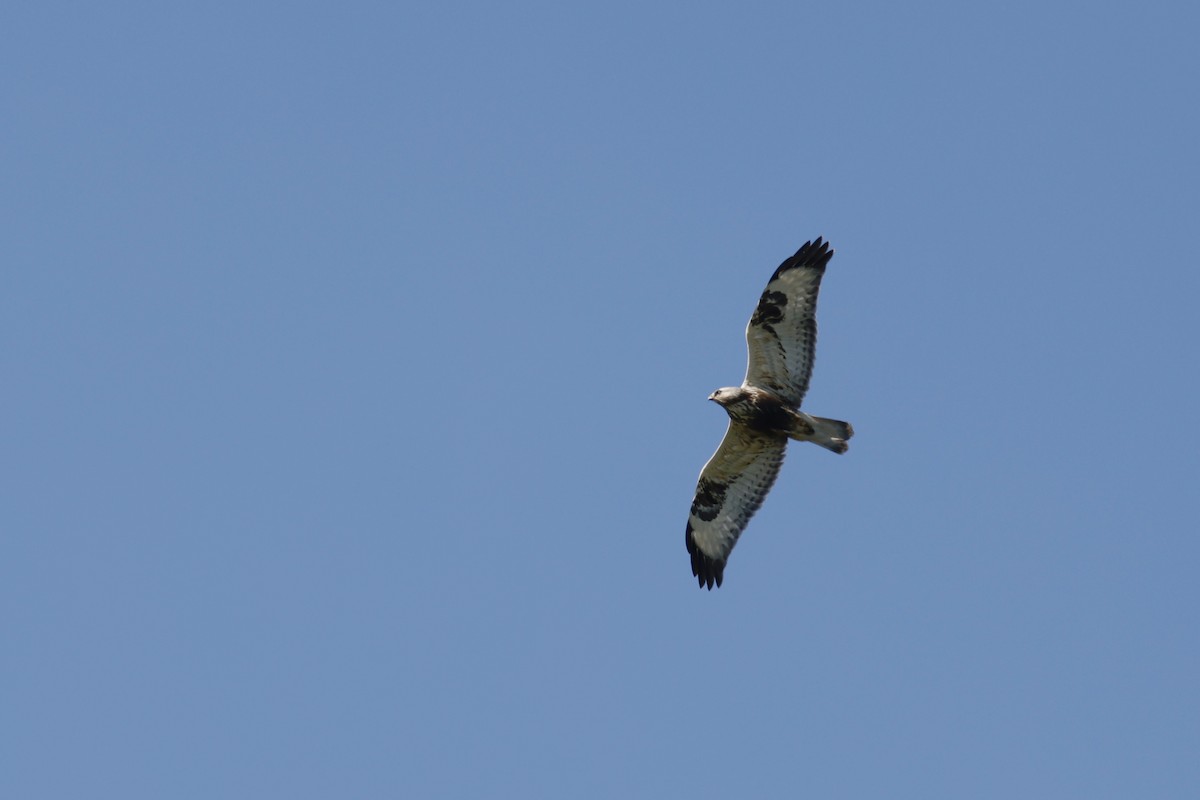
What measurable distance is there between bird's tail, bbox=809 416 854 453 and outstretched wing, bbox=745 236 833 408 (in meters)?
0.34

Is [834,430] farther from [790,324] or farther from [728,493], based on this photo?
[728,493]

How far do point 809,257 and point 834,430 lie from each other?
2.05 meters

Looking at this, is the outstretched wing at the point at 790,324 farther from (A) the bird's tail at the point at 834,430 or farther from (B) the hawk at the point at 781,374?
(A) the bird's tail at the point at 834,430

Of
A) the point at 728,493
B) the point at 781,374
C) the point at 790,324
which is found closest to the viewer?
the point at 790,324

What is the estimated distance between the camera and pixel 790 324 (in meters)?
18.2

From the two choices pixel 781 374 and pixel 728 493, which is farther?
pixel 728 493

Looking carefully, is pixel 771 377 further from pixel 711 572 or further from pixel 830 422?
pixel 711 572

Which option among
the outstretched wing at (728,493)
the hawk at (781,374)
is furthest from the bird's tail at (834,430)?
the outstretched wing at (728,493)

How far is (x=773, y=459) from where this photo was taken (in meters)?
19.3

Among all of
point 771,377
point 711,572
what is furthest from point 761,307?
point 711,572

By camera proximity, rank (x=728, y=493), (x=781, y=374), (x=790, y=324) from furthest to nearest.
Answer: (x=728, y=493) < (x=781, y=374) < (x=790, y=324)

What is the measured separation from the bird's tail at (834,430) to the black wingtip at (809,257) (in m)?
1.78

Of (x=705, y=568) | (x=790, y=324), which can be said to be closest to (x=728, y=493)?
(x=705, y=568)

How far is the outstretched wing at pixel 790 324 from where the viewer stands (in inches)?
717
